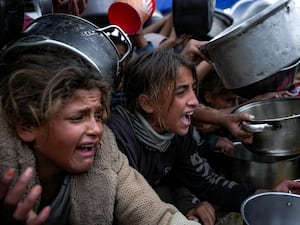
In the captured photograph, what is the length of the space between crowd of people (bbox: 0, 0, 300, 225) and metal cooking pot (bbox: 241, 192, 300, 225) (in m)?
0.18

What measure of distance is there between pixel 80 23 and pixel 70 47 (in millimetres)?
145

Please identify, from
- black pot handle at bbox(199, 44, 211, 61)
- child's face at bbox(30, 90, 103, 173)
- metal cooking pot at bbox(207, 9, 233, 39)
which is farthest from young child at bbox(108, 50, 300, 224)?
A: metal cooking pot at bbox(207, 9, 233, 39)

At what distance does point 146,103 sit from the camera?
174 cm

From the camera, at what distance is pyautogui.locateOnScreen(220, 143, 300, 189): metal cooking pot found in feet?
6.52

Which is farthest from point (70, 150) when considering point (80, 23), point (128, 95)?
point (128, 95)

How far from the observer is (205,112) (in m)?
1.94

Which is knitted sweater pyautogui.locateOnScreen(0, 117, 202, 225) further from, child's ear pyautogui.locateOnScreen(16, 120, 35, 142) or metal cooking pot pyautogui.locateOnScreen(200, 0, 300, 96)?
metal cooking pot pyautogui.locateOnScreen(200, 0, 300, 96)

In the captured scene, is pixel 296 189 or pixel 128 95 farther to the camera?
pixel 128 95

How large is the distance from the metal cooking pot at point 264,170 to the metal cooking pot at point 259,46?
0.35 m

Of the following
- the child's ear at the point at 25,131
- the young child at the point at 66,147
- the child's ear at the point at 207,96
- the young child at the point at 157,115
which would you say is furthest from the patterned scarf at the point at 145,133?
the child's ear at the point at 207,96

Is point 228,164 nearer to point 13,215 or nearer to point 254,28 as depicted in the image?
point 254,28

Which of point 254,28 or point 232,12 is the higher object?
point 254,28

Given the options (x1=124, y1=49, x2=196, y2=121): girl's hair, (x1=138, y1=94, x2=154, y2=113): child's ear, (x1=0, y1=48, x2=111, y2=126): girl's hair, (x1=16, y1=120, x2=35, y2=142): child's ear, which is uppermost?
(x1=0, y1=48, x2=111, y2=126): girl's hair

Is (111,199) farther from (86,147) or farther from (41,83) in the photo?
(41,83)
